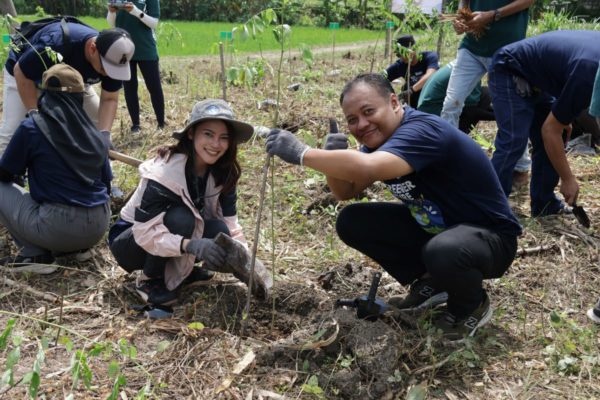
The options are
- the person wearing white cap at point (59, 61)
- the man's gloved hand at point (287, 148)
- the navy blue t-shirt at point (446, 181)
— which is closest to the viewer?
the man's gloved hand at point (287, 148)

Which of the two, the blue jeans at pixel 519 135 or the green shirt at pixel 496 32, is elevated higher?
the green shirt at pixel 496 32

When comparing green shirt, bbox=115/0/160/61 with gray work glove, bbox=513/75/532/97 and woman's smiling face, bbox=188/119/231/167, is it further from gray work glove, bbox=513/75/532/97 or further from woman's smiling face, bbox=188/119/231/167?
gray work glove, bbox=513/75/532/97

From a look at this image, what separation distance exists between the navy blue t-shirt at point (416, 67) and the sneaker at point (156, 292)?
321 cm

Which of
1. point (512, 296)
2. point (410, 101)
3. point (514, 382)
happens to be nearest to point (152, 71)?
point (410, 101)

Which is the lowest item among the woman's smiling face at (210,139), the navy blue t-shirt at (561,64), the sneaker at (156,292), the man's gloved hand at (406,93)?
the sneaker at (156,292)

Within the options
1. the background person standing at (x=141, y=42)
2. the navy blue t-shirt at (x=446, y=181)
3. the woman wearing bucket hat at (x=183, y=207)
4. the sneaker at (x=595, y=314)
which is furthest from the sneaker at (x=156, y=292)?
the background person standing at (x=141, y=42)

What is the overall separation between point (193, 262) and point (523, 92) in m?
2.04

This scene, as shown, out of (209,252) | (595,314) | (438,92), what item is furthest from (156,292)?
(438,92)

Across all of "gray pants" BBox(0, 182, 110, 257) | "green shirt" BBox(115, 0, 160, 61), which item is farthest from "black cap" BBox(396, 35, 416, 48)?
"gray pants" BBox(0, 182, 110, 257)

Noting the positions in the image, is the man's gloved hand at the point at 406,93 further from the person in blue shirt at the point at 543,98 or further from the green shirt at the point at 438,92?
the person in blue shirt at the point at 543,98

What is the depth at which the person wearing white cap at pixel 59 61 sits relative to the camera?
353 centimetres

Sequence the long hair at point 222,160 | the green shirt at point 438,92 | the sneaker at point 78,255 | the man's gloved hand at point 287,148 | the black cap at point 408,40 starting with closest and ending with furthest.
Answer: the man's gloved hand at point 287,148 → the long hair at point 222,160 → the sneaker at point 78,255 → the green shirt at point 438,92 → the black cap at point 408,40

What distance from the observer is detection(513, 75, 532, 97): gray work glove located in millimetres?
3352

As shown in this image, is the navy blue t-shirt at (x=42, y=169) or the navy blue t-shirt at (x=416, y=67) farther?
the navy blue t-shirt at (x=416, y=67)
